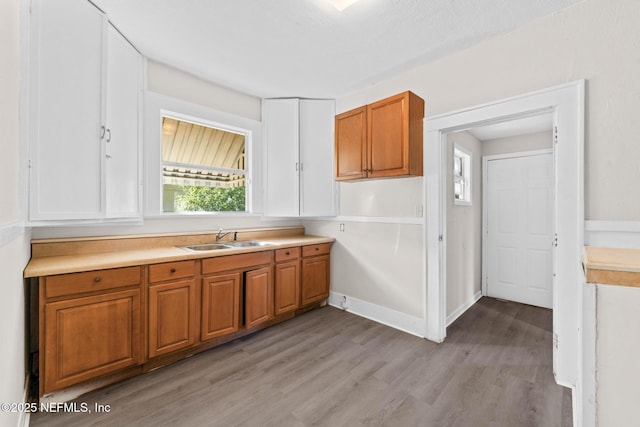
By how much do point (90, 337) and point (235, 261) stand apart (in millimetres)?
1126

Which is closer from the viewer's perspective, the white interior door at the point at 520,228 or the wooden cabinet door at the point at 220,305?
the wooden cabinet door at the point at 220,305

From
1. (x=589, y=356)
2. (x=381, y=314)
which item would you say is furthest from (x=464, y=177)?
(x=589, y=356)

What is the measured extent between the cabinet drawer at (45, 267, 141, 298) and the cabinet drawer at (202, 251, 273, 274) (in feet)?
1.74

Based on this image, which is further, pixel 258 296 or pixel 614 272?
pixel 258 296

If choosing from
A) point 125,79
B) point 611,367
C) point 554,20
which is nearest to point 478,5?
point 554,20

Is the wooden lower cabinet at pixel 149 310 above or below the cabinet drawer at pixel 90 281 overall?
below

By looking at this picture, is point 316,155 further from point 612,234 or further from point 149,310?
point 612,234

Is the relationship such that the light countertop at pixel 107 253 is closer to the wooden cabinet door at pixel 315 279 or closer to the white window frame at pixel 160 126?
the white window frame at pixel 160 126

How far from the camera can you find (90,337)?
1857mm

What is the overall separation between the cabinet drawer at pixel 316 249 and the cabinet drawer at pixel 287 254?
113mm

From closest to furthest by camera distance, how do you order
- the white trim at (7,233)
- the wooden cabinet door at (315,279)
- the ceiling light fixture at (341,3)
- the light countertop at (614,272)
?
the light countertop at (614,272)
the white trim at (7,233)
the ceiling light fixture at (341,3)
the wooden cabinet door at (315,279)

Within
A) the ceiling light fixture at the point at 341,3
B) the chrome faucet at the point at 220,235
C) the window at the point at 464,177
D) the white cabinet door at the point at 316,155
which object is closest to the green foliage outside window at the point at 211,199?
the chrome faucet at the point at 220,235

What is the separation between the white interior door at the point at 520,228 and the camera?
3656 millimetres

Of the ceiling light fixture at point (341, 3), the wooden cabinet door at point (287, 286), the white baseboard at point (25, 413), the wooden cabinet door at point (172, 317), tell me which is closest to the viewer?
the white baseboard at point (25, 413)
